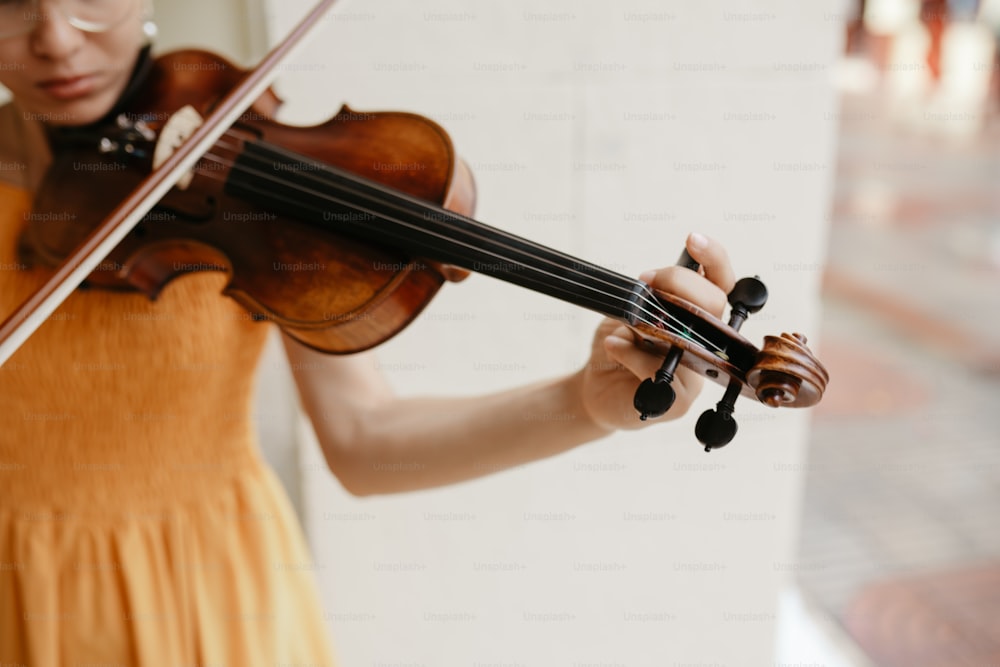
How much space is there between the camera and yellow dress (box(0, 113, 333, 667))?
0.78 metres

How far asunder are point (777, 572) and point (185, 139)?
110 cm

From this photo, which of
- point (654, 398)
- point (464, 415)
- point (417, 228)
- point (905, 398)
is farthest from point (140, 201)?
point (905, 398)

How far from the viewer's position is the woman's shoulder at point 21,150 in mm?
791

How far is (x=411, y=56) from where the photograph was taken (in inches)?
45.8

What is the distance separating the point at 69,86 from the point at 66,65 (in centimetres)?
3

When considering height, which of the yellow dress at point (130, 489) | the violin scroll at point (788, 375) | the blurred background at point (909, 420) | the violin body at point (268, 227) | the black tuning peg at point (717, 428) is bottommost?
the yellow dress at point (130, 489)

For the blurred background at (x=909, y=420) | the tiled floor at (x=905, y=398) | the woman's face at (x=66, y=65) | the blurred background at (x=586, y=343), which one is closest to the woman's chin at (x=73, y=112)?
the woman's face at (x=66, y=65)

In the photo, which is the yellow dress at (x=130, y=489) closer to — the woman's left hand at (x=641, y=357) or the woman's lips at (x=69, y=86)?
the woman's lips at (x=69, y=86)

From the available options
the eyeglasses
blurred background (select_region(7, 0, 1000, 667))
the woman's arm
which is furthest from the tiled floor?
the eyeglasses

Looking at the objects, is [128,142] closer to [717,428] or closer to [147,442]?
[147,442]

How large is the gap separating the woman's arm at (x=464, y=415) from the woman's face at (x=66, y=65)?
283 millimetres

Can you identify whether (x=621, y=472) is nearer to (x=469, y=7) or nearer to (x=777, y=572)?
(x=777, y=572)

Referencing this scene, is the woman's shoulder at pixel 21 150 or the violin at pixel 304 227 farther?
the woman's shoulder at pixel 21 150

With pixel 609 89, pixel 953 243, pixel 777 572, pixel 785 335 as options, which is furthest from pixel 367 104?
pixel 953 243
